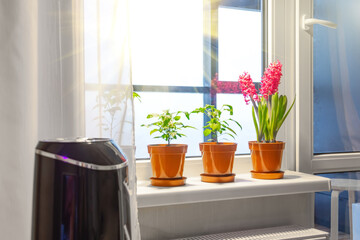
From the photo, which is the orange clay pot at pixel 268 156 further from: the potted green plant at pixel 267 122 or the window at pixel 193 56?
the window at pixel 193 56

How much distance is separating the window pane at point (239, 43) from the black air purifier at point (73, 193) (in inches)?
48.1

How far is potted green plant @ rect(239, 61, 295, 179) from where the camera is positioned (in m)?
1.42

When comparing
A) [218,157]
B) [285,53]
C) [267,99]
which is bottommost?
[218,157]

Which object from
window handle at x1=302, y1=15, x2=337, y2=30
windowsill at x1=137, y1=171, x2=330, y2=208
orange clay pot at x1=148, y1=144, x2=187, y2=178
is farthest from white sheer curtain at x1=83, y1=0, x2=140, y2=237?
window handle at x1=302, y1=15, x2=337, y2=30

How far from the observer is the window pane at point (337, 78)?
69.3 inches

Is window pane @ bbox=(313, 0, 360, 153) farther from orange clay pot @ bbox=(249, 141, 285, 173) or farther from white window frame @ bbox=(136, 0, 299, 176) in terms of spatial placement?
orange clay pot @ bbox=(249, 141, 285, 173)

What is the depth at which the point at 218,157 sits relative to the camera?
4.43ft

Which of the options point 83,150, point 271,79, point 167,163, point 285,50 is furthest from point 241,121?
point 83,150

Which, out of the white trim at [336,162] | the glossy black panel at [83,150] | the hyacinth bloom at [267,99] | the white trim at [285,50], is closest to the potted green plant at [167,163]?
the hyacinth bloom at [267,99]

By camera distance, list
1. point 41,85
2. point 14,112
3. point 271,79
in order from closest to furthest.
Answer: point 14,112 → point 41,85 → point 271,79

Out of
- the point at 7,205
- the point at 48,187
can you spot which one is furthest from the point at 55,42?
the point at 48,187

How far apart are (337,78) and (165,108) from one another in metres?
0.92

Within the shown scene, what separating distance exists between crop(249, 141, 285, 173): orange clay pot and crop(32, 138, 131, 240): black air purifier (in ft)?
3.61

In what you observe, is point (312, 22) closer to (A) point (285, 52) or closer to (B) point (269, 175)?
(A) point (285, 52)
